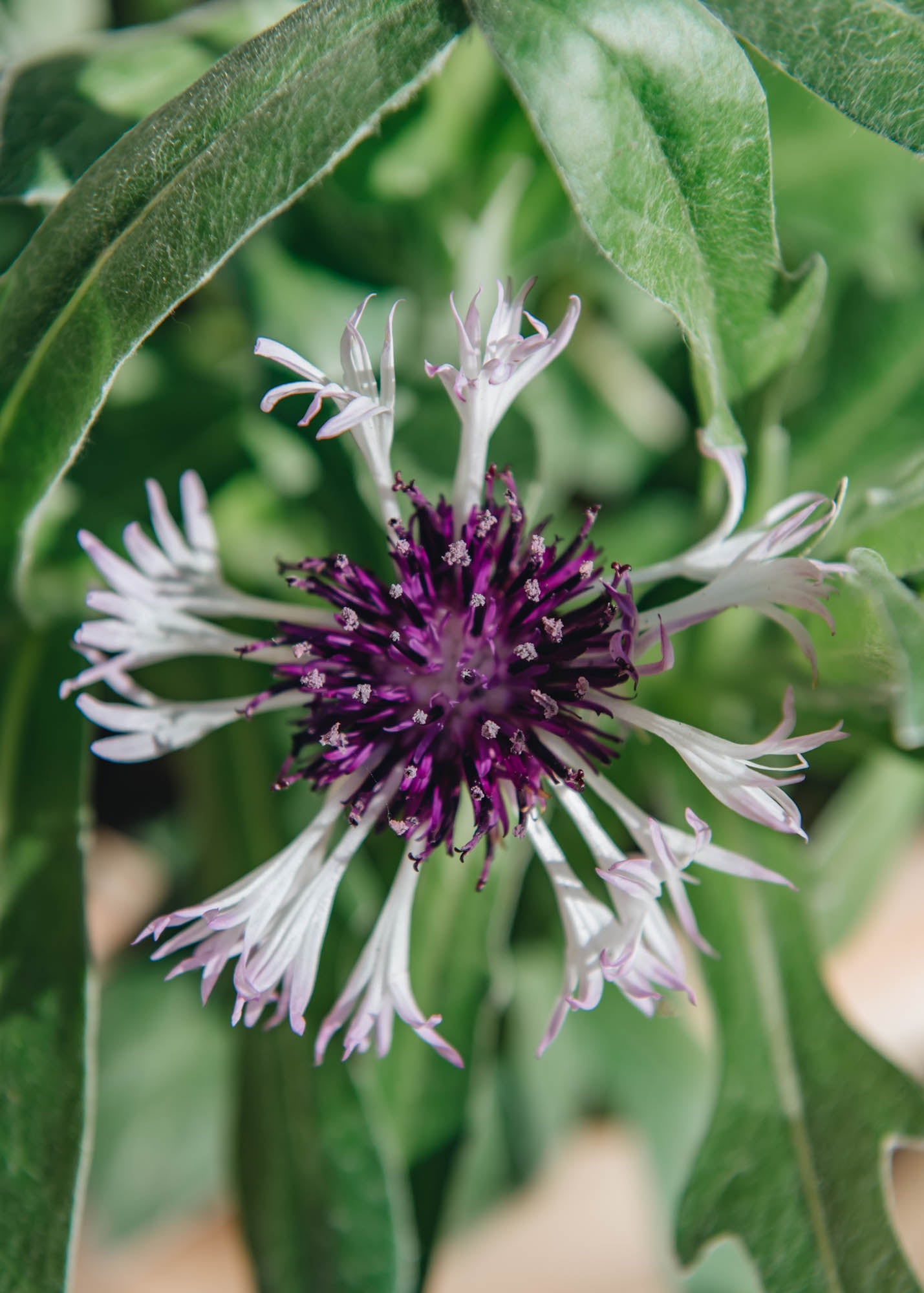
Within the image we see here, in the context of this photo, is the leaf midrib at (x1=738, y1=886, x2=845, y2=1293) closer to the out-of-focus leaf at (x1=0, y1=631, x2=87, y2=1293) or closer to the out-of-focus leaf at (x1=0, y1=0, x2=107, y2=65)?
the out-of-focus leaf at (x1=0, y1=631, x2=87, y2=1293)

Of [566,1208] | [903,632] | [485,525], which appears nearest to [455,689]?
[485,525]

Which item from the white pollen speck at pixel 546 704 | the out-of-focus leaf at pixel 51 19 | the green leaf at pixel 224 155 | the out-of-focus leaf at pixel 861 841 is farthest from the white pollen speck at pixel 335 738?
the out-of-focus leaf at pixel 51 19

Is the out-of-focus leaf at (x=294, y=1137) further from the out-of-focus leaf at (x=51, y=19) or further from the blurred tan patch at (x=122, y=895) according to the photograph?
the out-of-focus leaf at (x=51, y=19)

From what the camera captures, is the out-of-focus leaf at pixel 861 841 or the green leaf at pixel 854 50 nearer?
the green leaf at pixel 854 50

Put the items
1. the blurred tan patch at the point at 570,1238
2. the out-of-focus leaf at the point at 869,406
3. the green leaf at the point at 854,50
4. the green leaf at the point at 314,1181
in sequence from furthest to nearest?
1. the blurred tan patch at the point at 570,1238
2. the out-of-focus leaf at the point at 869,406
3. the green leaf at the point at 314,1181
4. the green leaf at the point at 854,50

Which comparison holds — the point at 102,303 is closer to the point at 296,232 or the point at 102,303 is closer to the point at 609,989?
the point at 296,232

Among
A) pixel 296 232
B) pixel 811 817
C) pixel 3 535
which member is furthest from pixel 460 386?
pixel 811 817
